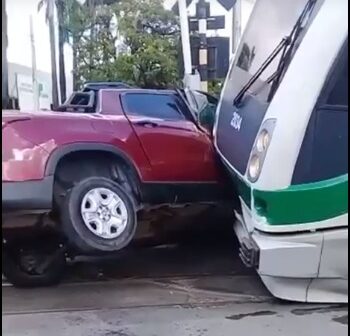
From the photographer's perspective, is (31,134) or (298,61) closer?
(298,61)

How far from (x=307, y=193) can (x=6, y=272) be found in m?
2.58

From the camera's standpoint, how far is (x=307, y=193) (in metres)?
4.78

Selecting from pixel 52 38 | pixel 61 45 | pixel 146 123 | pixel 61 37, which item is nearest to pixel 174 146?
pixel 146 123

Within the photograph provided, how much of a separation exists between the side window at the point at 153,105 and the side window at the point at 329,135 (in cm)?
186

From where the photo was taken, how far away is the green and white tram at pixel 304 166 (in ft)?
15.5

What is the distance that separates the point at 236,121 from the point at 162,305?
1550 millimetres

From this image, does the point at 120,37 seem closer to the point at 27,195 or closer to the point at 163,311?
the point at 27,195

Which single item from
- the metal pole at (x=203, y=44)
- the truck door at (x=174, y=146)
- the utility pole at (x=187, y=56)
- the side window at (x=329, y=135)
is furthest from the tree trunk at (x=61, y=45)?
the side window at (x=329, y=135)

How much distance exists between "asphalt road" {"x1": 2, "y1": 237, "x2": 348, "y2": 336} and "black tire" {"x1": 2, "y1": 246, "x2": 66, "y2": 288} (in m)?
0.09

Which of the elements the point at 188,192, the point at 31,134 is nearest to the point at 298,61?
the point at 188,192

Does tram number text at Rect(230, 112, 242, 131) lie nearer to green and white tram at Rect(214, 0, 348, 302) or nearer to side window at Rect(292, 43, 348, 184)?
green and white tram at Rect(214, 0, 348, 302)

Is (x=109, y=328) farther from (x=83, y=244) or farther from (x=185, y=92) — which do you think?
(x=185, y=92)

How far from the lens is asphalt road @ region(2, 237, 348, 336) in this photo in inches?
190

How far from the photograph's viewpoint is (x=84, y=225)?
207 inches
